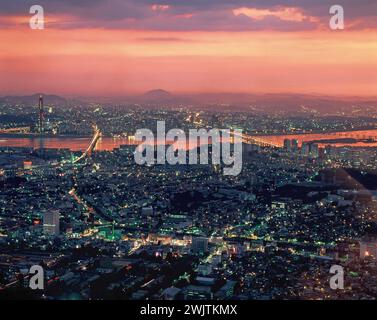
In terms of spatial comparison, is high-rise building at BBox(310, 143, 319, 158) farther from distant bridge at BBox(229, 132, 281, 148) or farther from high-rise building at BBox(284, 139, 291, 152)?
distant bridge at BBox(229, 132, 281, 148)

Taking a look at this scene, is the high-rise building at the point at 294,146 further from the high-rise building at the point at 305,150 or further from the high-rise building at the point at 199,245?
the high-rise building at the point at 199,245

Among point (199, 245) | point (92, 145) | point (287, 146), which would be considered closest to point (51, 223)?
point (199, 245)

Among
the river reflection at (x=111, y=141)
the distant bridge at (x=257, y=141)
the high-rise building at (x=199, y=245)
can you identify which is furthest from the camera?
the river reflection at (x=111, y=141)

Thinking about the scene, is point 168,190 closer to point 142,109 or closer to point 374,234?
point 374,234

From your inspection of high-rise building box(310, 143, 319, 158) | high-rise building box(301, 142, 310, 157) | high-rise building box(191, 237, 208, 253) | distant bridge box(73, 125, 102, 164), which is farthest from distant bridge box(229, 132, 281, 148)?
high-rise building box(191, 237, 208, 253)

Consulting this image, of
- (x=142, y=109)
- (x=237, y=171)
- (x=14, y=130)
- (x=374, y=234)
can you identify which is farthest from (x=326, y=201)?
(x=14, y=130)

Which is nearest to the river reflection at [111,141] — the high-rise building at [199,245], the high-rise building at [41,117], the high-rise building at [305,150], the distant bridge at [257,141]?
the distant bridge at [257,141]
